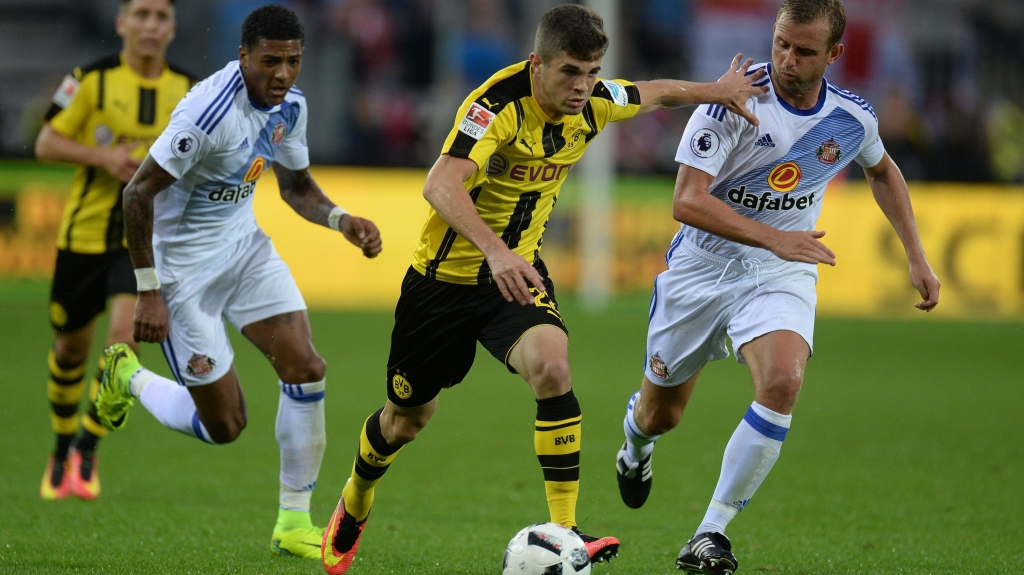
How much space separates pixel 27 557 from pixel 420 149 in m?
13.8

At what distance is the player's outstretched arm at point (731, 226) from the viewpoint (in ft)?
15.5

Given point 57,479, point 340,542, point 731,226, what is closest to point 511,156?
point 731,226

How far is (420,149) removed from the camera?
18.6 m

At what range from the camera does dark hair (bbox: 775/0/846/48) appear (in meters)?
5.07

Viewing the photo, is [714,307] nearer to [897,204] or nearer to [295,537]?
[897,204]

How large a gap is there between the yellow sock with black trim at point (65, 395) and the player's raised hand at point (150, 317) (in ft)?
6.59

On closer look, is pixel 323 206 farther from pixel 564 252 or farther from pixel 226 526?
pixel 564 252

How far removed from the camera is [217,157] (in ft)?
18.5

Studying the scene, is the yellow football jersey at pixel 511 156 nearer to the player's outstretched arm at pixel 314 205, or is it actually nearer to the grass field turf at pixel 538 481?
the player's outstretched arm at pixel 314 205

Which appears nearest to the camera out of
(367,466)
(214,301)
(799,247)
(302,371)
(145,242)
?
(799,247)

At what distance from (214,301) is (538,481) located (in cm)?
243

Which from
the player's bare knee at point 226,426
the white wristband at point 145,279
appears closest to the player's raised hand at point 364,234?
the white wristband at point 145,279

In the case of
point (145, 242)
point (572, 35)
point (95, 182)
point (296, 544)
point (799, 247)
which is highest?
point (572, 35)

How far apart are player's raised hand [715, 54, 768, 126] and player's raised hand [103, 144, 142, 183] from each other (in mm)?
3265
